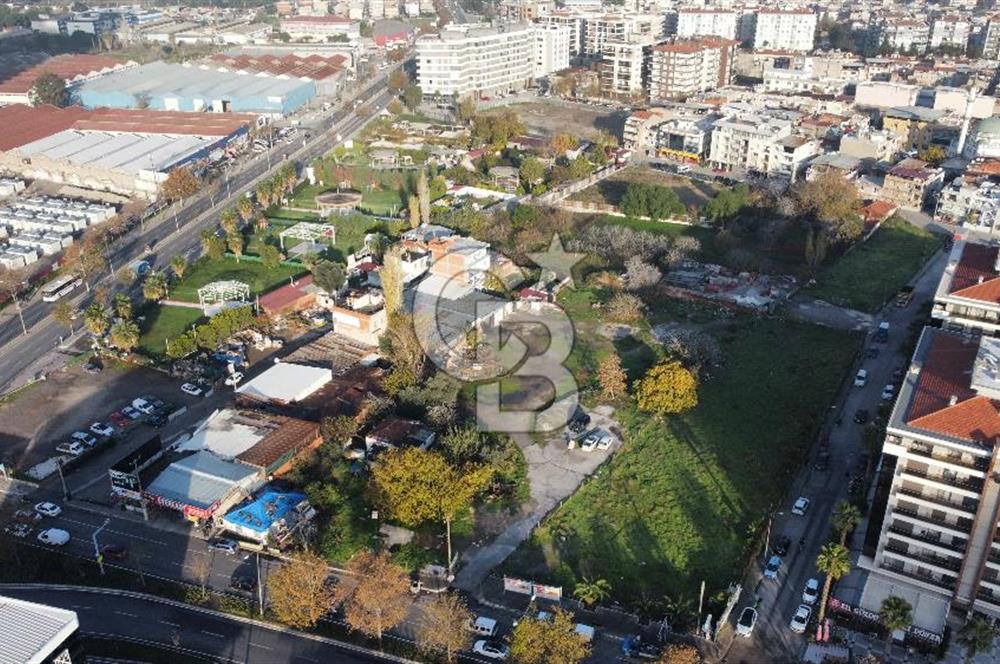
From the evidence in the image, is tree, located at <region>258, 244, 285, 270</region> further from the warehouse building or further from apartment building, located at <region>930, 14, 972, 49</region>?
apartment building, located at <region>930, 14, 972, 49</region>

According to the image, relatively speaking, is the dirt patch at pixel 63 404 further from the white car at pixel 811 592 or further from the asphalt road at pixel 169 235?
the white car at pixel 811 592

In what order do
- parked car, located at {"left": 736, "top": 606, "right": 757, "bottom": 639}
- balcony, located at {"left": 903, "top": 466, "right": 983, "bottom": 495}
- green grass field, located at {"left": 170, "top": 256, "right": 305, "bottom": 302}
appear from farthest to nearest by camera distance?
green grass field, located at {"left": 170, "top": 256, "right": 305, "bottom": 302} → parked car, located at {"left": 736, "top": 606, "right": 757, "bottom": 639} → balcony, located at {"left": 903, "top": 466, "right": 983, "bottom": 495}

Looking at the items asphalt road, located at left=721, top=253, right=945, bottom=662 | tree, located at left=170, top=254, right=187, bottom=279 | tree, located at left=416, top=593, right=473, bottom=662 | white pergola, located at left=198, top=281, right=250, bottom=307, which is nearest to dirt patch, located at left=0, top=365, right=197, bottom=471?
white pergola, located at left=198, top=281, right=250, bottom=307

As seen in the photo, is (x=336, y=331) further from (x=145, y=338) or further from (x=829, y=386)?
(x=829, y=386)

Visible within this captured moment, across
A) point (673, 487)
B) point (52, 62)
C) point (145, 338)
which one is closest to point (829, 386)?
point (673, 487)

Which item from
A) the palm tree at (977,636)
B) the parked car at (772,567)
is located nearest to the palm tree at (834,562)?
the parked car at (772,567)

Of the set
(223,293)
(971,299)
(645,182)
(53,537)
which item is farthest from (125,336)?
(645,182)

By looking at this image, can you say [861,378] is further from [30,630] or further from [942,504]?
[30,630]
